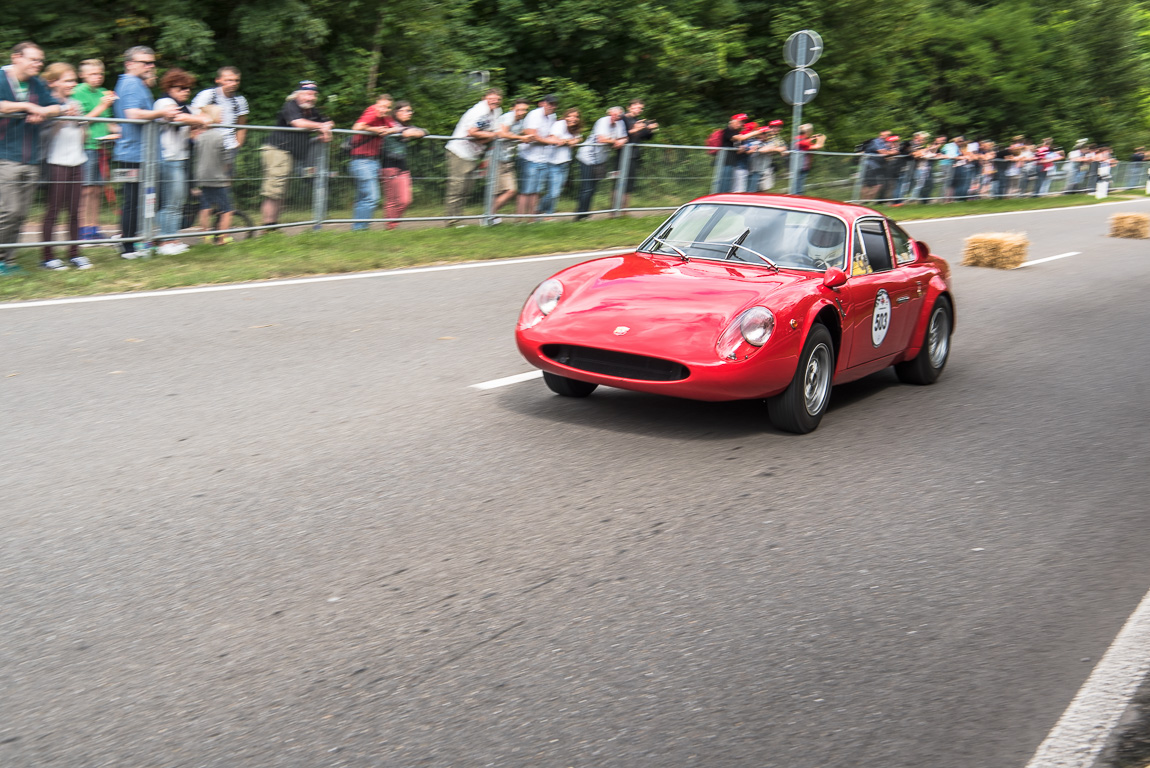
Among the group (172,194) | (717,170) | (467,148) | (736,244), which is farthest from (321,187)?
(717,170)

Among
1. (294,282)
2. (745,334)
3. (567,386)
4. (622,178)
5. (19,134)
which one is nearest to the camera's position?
(745,334)

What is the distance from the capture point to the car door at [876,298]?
294 inches

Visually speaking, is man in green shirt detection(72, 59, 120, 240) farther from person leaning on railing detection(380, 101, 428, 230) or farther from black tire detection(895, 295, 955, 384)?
black tire detection(895, 295, 955, 384)

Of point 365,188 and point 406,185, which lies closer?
point 365,188

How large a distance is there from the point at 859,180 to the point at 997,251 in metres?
10.1

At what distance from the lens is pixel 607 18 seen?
2706cm

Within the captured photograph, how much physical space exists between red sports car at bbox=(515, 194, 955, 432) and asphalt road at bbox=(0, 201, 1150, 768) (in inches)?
13.5

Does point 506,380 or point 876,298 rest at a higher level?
point 876,298

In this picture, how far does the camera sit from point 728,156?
21.3 meters

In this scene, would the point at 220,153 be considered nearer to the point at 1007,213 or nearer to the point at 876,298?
the point at 876,298

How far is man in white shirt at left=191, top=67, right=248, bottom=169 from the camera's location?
1272cm

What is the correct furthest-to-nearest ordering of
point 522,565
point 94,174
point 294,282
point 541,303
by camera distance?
point 294,282, point 94,174, point 541,303, point 522,565

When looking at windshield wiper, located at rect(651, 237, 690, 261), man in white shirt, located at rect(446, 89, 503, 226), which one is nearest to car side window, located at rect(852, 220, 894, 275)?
windshield wiper, located at rect(651, 237, 690, 261)

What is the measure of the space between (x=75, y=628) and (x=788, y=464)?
12.1ft
